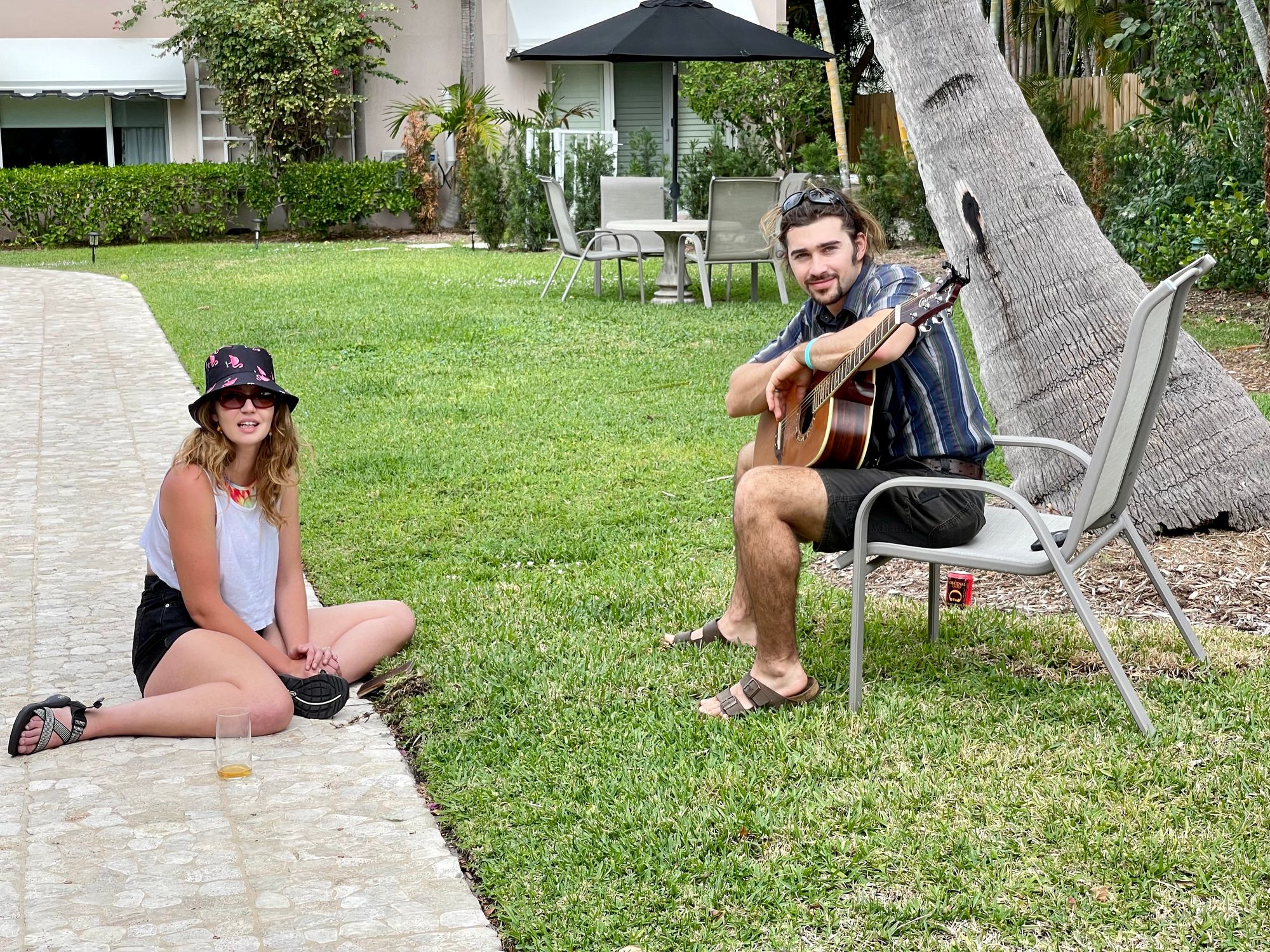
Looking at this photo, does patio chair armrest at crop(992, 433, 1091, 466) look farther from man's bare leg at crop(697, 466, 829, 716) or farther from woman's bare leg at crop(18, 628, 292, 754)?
woman's bare leg at crop(18, 628, 292, 754)

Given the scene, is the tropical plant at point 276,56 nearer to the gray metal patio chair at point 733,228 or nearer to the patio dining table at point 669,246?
the patio dining table at point 669,246

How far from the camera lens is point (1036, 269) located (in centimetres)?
535

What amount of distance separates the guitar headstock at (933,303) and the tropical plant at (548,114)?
17046 millimetres

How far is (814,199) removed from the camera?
385cm

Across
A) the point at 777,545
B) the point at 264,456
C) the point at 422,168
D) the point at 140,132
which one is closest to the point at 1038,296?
the point at 777,545

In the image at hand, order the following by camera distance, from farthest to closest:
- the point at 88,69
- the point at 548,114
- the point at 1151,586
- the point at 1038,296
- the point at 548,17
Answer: the point at 548,17 < the point at 88,69 < the point at 548,114 < the point at 1038,296 < the point at 1151,586

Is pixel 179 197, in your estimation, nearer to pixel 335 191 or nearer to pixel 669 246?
pixel 335 191

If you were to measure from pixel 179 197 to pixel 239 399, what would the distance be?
18.9m

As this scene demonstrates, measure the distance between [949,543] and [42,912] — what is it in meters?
2.31

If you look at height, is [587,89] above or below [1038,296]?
above

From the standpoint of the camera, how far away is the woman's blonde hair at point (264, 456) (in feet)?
12.6

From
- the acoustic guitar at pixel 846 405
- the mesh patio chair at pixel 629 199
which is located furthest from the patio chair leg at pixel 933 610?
the mesh patio chair at pixel 629 199

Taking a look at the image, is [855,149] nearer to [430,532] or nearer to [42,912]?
[430,532]

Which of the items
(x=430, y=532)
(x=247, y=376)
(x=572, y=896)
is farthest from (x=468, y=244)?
(x=572, y=896)
